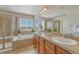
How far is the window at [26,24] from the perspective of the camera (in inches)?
64.6

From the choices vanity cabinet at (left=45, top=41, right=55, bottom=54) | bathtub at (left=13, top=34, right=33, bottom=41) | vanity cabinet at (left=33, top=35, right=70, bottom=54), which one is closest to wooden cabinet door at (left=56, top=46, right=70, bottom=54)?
vanity cabinet at (left=33, top=35, right=70, bottom=54)

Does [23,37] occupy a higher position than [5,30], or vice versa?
[5,30]

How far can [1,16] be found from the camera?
5.12ft

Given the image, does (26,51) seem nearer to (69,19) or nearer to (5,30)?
(5,30)

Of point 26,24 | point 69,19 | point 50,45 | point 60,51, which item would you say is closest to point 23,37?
point 26,24

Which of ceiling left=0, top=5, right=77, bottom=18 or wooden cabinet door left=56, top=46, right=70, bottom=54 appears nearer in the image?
wooden cabinet door left=56, top=46, right=70, bottom=54

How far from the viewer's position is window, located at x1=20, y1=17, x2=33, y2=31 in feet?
5.38

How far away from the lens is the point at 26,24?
1.66 meters

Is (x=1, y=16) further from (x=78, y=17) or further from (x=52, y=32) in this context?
(x=78, y=17)

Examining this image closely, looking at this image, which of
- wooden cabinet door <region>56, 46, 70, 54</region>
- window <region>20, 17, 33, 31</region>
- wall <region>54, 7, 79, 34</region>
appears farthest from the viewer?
window <region>20, 17, 33, 31</region>

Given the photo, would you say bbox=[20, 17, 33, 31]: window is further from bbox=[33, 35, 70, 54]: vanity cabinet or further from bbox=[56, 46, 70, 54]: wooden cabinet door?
bbox=[56, 46, 70, 54]: wooden cabinet door

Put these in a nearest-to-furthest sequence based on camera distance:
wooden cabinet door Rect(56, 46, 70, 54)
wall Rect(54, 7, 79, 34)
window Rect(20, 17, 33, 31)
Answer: wooden cabinet door Rect(56, 46, 70, 54), wall Rect(54, 7, 79, 34), window Rect(20, 17, 33, 31)
